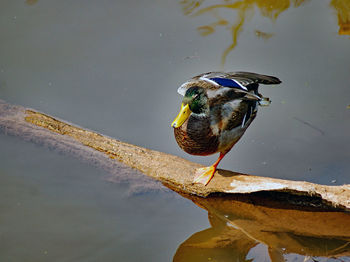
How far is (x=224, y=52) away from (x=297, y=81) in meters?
0.81

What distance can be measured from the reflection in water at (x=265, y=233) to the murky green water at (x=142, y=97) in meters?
0.07

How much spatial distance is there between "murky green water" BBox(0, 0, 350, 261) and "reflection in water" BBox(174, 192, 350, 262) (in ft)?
0.24

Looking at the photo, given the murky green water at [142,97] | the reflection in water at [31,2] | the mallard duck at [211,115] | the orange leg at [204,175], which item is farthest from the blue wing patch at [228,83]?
the reflection in water at [31,2]

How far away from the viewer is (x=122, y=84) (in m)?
4.63

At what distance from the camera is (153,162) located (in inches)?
142

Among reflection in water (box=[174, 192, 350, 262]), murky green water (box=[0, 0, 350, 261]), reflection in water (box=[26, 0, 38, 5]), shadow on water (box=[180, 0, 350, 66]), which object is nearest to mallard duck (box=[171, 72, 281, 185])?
reflection in water (box=[174, 192, 350, 262])

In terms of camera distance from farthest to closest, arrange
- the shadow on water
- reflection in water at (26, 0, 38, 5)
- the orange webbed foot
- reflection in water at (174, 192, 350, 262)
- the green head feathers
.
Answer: reflection in water at (26, 0, 38, 5) < the shadow on water < the orange webbed foot < the green head feathers < reflection in water at (174, 192, 350, 262)

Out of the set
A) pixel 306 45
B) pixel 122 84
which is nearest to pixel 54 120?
pixel 122 84

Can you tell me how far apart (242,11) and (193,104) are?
2394 millimetres

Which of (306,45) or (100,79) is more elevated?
(306,45)

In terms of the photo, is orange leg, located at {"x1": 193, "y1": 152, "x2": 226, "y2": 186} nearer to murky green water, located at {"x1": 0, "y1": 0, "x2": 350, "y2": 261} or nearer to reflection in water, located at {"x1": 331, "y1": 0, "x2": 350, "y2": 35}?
murky green water, located at {"x1": 0, "y1": 0, "x2": 350, "y2": 261}

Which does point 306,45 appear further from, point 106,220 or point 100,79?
point 106,220

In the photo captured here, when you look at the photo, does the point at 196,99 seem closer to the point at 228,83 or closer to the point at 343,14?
the point at 228,83

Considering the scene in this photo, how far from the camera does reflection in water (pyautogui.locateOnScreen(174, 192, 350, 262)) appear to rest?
3195 mm
